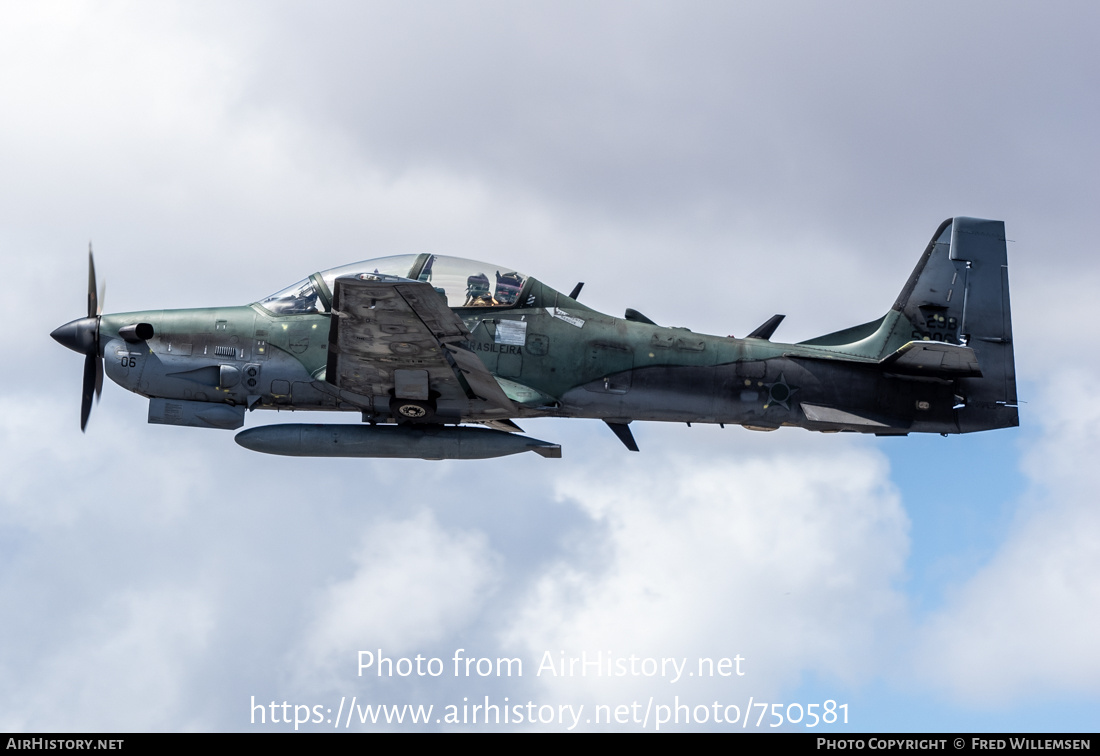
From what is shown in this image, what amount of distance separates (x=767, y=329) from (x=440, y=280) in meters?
6.10

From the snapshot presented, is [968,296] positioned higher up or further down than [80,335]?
higher up

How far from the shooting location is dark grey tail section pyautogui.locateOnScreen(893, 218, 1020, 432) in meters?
21.0

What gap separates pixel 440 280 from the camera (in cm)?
1947

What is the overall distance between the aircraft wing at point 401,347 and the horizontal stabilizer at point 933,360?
6.97m

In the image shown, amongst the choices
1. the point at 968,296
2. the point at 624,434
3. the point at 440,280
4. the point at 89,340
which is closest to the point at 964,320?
the point at 968,296

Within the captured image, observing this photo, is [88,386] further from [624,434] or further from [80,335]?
[624,434]

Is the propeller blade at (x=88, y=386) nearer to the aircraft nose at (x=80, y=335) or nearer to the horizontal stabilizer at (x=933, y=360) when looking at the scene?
the aircraft nose at (x=80, y=335)

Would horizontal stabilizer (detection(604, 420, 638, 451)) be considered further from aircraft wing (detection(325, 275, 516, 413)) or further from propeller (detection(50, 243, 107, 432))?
propeller (detection(50, 243, 107, 432))

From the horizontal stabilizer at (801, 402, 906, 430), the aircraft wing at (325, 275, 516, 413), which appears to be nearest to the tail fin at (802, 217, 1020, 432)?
the horizontal stabilizer at (801, 402, 906, 430)

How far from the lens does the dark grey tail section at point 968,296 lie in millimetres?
21016

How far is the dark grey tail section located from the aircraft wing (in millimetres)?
8282
